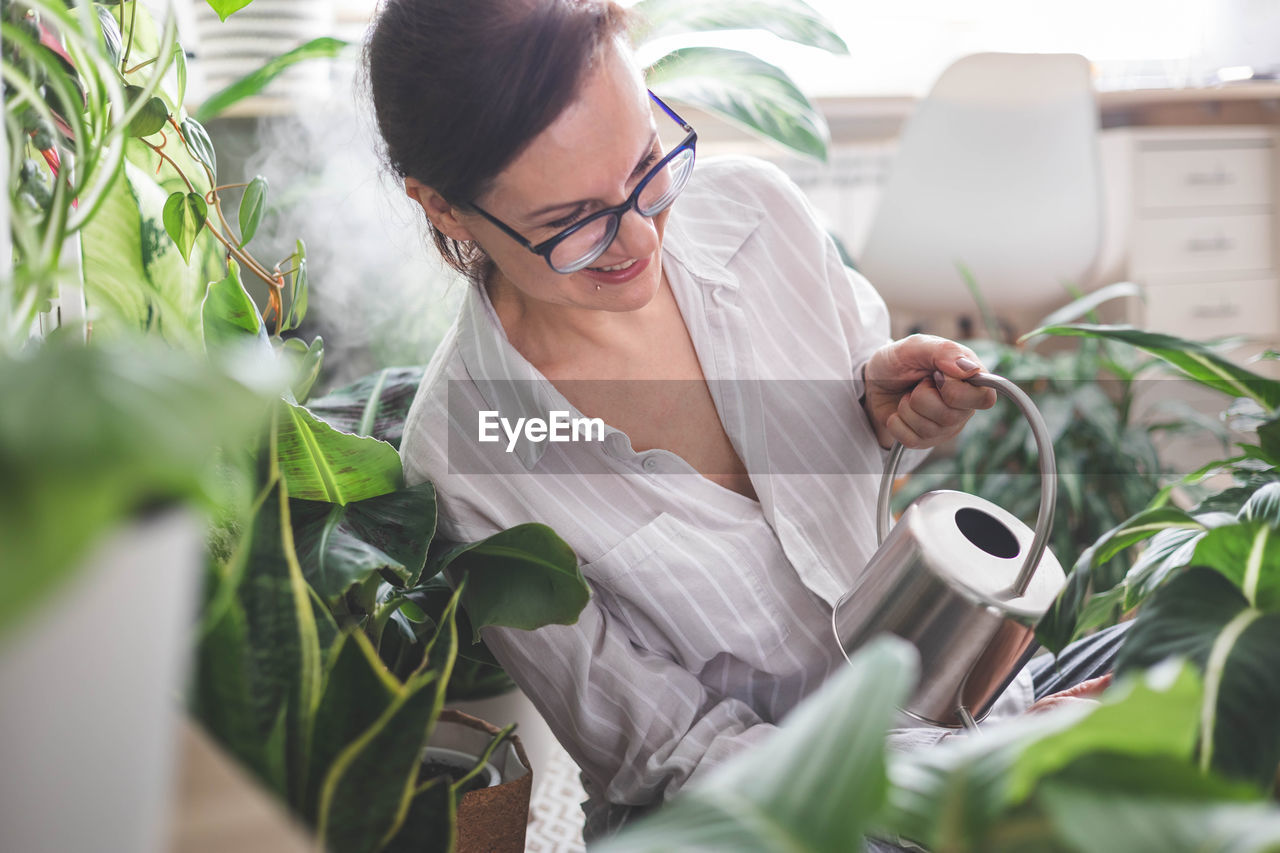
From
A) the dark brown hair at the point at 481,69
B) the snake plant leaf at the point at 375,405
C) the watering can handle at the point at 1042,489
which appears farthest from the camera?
the snake plant leaf at the point at 375,405

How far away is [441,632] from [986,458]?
179 cm

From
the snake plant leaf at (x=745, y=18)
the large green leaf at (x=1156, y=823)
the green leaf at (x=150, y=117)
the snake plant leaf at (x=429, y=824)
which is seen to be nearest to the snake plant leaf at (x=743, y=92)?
the snake plant leaf at (x=745, y=18)

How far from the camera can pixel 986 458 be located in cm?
221

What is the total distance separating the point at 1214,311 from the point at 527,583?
2564mm

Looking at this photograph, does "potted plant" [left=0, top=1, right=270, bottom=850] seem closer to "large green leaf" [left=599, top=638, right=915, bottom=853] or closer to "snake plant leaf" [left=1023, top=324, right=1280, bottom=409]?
"large green leaf" [left=599, top=638, right=915, bottom=853]

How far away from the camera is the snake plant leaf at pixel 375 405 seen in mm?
1122

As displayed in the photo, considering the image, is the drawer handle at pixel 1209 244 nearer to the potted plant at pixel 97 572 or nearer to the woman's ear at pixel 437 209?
the woman's ear at pixel 437 209

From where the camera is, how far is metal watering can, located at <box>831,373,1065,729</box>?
0.76 metres

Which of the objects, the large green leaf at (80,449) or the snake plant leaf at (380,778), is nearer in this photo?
the large green leaf at (80,449)

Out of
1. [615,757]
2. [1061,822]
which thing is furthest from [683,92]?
[1061,822]

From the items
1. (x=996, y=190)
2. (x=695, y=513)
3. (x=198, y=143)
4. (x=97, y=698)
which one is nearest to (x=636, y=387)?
(x=695, y=513)

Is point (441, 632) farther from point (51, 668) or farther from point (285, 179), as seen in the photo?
point (285, 179)

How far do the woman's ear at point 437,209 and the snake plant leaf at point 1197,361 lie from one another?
0.55 metres

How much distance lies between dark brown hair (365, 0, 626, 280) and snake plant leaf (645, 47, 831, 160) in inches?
21.8
